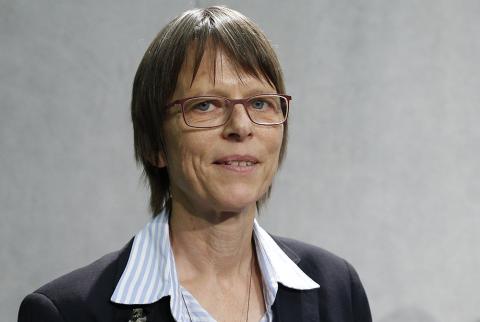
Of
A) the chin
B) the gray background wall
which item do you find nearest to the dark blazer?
the chin

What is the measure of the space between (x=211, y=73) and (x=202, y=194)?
236 millimetres

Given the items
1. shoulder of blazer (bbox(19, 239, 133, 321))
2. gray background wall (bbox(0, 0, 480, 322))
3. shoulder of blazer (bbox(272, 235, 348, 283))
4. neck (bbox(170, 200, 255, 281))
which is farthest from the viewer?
gray background wall (bbox(0, 0, 480, 322))

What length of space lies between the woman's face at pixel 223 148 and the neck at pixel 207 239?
0.06 m

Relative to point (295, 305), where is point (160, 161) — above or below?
above

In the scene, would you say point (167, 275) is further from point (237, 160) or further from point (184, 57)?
point (184, 57)

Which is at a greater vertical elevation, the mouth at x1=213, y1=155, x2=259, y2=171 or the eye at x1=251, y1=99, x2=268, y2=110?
the eye at x1=251, y1=99, x2=268, y2=110

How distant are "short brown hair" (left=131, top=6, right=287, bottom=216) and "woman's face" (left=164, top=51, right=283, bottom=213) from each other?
21 millimetres

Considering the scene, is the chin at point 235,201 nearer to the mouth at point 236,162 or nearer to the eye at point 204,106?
the mouth at point 236,162

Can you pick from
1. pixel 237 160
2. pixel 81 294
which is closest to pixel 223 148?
pixel 237 160

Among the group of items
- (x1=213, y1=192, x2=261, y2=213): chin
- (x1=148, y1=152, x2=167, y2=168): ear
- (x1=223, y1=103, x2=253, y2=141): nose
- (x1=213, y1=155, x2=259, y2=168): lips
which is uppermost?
(x1=223, y1=103, x2=253, y2=141): nose

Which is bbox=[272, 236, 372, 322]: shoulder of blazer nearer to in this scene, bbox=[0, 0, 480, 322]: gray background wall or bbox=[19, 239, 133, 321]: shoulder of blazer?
bbox=[19, 239, 133, 321]: shoulder of blazer

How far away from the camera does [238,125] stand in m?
1.38

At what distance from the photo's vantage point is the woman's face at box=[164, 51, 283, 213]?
140 cm

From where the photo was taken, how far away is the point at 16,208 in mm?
2236
